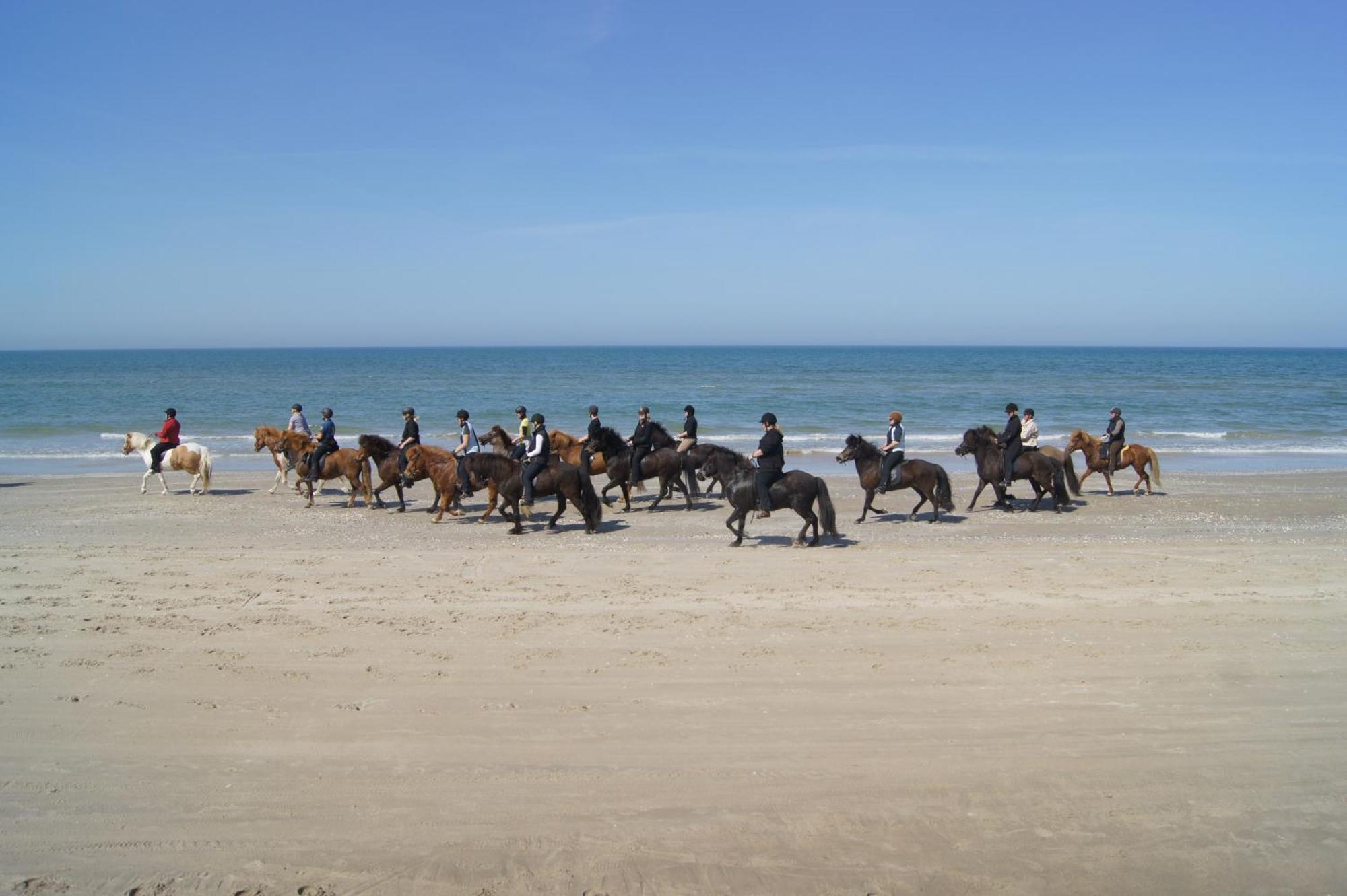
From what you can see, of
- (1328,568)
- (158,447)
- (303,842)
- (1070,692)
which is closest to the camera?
(303,842)

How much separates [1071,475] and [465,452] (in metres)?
11.2

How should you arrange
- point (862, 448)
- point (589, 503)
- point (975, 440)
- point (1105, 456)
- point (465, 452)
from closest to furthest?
point (589, 503), point (862, 448), point (465, 452), point (975, 440), point (1105, 456)

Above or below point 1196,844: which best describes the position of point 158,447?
above

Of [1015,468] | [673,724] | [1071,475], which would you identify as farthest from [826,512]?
[1071,475]

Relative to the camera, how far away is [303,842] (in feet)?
16.6

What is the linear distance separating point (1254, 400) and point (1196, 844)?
5200 cm

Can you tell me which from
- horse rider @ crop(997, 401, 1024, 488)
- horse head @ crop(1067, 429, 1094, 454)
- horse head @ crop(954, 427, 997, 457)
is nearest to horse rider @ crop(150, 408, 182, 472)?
horse head @ crop(954, 427, 997, 457)

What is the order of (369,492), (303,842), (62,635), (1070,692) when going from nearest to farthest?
(303,842) < (1070,692) < (62,635) < (369,492)

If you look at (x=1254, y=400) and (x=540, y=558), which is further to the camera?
(x=1254, y=400)

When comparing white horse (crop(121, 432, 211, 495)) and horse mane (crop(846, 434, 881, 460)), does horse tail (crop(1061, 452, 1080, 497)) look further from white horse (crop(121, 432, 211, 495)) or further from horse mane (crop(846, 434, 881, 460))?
white horse (crop(121, 432, 211, 495))

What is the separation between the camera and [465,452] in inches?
593

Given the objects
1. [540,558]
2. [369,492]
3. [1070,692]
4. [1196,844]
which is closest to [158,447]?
[369,492]

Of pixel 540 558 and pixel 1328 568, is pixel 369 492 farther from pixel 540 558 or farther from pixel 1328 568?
pixel 1328 568

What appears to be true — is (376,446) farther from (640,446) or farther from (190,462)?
(190,462)
